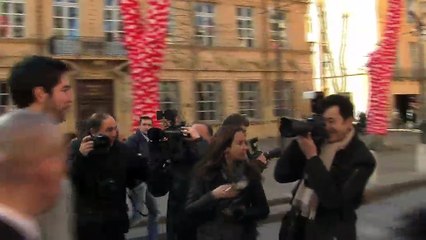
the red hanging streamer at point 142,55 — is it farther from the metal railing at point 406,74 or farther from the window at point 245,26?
the metal railing at point 406,74

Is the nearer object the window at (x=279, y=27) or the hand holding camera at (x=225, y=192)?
the hand holding camera at (x=225, y=192)

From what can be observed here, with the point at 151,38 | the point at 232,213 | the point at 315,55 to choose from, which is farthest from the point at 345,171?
the point at 315,55

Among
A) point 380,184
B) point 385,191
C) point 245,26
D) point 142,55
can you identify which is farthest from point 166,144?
point 245,26

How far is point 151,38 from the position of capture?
1069cm

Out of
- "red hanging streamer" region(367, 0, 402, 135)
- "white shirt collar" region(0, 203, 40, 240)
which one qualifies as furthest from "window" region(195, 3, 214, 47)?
"white shirt collar" region(0, 203, 40, 240)

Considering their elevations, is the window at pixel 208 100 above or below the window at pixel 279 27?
below

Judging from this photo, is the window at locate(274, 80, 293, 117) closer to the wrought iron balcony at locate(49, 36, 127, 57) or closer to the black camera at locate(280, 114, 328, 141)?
the wrought iron balcony at locate(49, 36, 127, 57)

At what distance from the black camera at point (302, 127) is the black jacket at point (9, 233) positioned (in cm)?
209

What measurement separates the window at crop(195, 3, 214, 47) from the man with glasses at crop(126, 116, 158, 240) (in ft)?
79.6

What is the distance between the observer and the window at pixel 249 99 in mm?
34000

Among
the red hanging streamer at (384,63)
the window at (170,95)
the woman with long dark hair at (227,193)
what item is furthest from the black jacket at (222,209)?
the window at (170,95)

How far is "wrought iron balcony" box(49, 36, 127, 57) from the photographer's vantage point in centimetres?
2738

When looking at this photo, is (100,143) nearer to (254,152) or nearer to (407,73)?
(254,152)

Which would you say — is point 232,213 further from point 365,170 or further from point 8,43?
point 8,43
